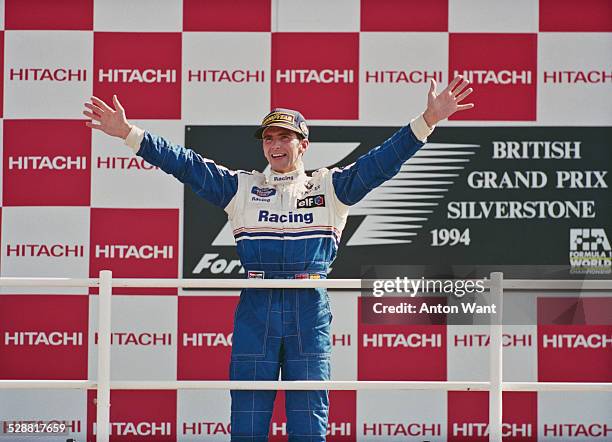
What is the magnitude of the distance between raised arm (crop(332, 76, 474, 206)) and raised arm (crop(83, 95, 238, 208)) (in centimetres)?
40

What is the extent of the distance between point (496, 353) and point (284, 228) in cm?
84

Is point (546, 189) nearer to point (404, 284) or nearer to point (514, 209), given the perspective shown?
point (514, 209)

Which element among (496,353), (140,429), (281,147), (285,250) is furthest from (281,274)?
(140,429)

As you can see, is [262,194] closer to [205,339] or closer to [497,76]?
[205,339]

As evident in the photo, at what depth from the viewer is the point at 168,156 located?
3.84 m

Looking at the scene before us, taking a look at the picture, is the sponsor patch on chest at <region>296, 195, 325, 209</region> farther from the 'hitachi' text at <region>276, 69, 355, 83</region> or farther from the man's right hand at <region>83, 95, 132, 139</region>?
the 'hitachi' text at <region>276, 69, 355, 83</region>

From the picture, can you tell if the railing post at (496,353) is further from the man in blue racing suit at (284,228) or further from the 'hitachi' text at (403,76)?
the 'hitachi' text at (403,76)

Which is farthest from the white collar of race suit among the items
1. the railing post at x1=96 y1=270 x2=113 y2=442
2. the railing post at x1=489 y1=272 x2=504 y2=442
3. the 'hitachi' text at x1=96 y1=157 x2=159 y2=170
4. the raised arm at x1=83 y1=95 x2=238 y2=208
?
the 'hitachi' text at x1=96 y1=157 x2=159 y2=170

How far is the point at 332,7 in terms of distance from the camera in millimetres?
5332

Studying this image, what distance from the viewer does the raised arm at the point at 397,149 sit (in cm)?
372

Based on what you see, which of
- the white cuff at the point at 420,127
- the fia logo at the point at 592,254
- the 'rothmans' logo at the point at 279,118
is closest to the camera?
the white cuff at the point at 420,127

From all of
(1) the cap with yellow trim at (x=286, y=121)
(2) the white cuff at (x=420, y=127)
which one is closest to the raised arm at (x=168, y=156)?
(1) the cap with yellow trim at (x=286, y=121)

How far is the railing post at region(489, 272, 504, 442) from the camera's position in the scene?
3791 mm

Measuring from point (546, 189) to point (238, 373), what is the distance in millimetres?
2190
